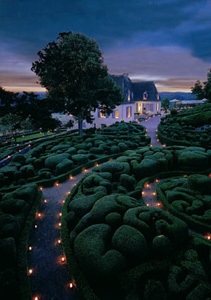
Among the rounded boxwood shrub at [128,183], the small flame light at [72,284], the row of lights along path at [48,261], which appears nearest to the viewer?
the row of lights along path at [48,261]

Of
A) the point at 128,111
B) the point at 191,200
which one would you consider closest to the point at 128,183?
the point at 191,200

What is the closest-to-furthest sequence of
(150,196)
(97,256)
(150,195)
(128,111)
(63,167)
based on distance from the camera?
(97,256) < (150,196) < (150,195) < (63,167) < (128,111)

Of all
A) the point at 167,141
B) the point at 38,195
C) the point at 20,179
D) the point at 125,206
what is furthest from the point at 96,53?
the point at 125,206

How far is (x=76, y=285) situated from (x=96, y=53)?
1053 inches

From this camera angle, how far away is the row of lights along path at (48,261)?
677cm

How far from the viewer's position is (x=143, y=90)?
174 ft

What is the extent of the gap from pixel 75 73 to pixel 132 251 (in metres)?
25.0

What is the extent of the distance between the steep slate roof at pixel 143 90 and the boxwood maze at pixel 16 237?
153 feet

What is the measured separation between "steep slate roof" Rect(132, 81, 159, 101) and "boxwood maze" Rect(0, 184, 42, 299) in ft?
153

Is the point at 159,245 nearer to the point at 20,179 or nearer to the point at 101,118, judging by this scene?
the point at 20,179

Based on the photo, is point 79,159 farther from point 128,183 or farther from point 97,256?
point 97,256

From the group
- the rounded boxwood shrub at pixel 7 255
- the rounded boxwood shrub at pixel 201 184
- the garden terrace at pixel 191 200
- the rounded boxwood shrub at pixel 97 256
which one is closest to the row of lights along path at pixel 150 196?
the garden terrace at pixel 191 200

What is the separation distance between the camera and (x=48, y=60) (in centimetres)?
2514

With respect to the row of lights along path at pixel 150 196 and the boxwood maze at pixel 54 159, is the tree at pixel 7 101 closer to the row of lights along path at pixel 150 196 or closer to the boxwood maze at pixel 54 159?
the boxwood maze at pixel 54 159
